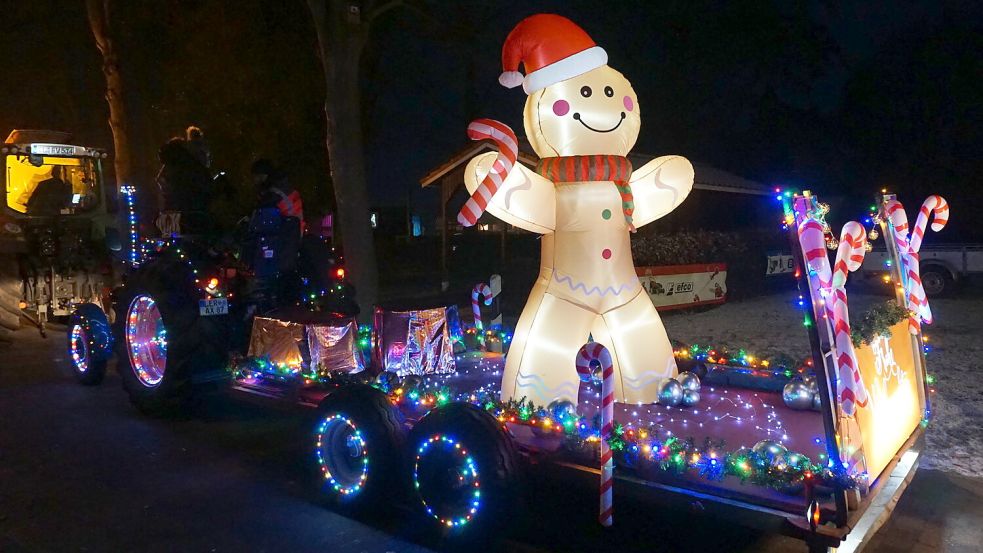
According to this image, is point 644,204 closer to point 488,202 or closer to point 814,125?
point 488,202

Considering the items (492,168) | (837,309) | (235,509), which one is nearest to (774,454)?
(837,309)

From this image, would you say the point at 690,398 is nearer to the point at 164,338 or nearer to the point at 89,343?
the point at 164,338

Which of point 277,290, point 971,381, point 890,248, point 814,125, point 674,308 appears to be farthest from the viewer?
point 814,125

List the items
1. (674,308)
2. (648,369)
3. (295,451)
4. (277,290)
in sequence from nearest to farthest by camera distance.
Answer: (648,369), (295,451), (277,290), (674,308)

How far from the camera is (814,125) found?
2916cm

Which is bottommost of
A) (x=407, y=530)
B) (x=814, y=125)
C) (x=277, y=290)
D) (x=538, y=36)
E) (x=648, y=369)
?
(x=407, y=530)

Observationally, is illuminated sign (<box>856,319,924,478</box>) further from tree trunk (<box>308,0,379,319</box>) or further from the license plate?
tree trunk (<box>308,0,379,319</box>)

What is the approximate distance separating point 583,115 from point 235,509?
3.56 metres

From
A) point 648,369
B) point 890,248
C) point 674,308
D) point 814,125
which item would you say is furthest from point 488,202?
point 814,125

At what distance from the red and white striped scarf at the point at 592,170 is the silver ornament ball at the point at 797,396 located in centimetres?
171

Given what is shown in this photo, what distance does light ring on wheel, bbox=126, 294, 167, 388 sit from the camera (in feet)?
23.0

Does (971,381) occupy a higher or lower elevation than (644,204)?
lower

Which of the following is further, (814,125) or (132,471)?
(814,125)

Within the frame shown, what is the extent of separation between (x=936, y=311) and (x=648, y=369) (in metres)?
11.2
